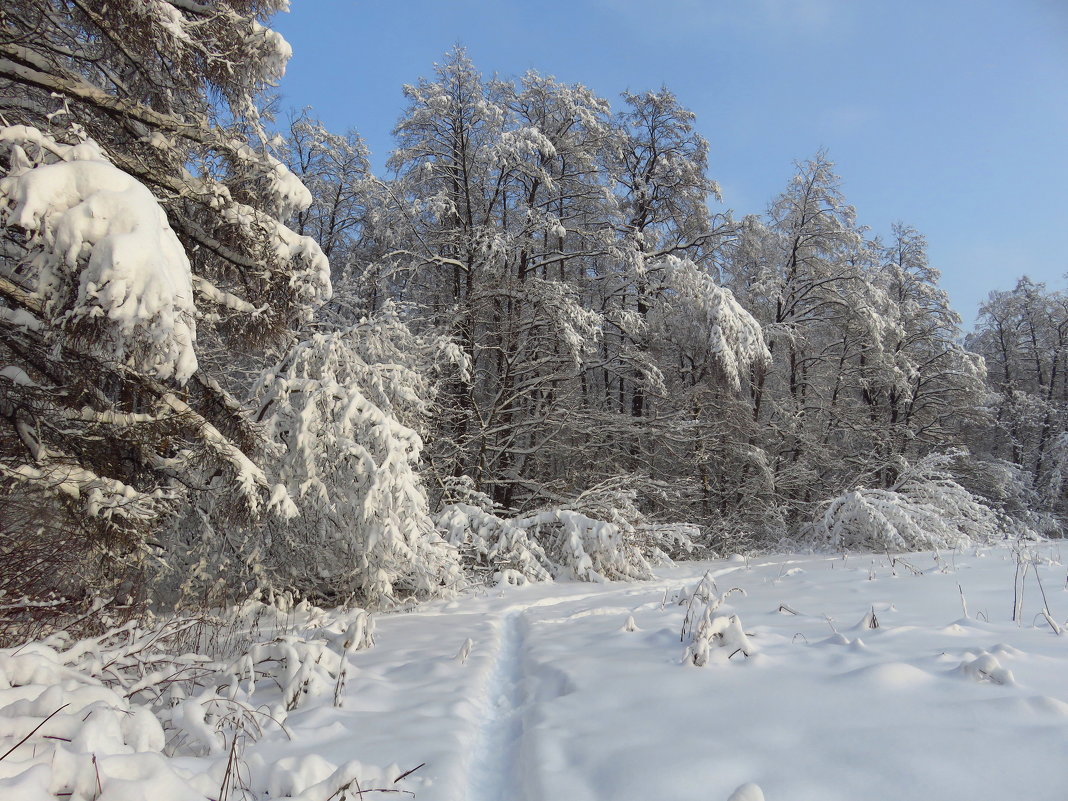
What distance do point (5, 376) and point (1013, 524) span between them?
2050 cm

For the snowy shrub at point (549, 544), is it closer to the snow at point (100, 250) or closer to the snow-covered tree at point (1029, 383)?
the snow at point (100, 250)

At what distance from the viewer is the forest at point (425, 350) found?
3.65m

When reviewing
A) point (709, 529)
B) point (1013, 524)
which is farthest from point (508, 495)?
point (1013, 524)

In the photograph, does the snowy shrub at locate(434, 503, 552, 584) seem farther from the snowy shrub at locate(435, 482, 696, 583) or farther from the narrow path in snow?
the narrow path in snow

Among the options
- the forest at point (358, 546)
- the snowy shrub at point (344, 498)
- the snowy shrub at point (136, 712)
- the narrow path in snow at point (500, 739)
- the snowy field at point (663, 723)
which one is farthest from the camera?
the snowy shrub at point (344, 498)

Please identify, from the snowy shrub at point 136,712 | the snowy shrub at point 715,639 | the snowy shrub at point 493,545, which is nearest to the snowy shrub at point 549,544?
the snowy shrub at point 493,545

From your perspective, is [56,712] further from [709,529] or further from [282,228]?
[709,529]

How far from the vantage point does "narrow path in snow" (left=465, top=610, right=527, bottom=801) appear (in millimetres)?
2377

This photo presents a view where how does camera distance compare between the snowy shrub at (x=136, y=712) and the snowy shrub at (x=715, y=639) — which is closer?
the snowy shrub at (x=136, y=712)

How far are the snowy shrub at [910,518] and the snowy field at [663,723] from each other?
24.8 ft

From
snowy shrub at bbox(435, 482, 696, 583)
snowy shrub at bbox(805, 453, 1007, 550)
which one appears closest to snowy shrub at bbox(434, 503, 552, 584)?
snowy shrub at bbox(435, 482, 696, 583)

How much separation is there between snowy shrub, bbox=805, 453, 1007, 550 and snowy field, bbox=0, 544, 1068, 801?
7560 millimetres

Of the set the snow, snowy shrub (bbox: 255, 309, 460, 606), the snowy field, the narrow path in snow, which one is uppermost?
the snow

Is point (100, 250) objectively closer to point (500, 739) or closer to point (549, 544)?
point (500, 739)
